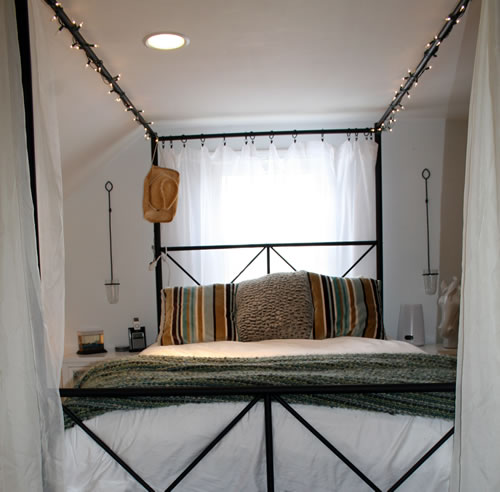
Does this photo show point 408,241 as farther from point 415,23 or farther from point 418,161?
point 415,23

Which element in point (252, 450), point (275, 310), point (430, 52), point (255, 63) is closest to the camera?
point (252, 450)

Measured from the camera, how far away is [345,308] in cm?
306

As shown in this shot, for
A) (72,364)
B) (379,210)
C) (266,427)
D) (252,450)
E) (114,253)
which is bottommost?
(72,364)

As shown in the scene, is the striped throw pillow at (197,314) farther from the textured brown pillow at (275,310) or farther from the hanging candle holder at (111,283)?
the hanging candle holder at (111,283)

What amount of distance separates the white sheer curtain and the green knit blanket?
0.37 m

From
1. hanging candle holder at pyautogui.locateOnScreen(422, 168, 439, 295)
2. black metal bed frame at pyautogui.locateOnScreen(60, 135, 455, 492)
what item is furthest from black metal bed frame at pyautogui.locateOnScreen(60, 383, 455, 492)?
hanging candle holder at pyautogui.locateOnScreen(422, 168, 439, 295)

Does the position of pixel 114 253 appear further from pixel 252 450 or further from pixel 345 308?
pixel 252 450

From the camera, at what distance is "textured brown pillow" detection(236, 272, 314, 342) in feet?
9.55

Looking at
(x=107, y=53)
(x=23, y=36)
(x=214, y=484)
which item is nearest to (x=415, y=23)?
(x=107, y=53)

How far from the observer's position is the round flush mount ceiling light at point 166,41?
215cm

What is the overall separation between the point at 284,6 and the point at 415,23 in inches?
Result: 23.3

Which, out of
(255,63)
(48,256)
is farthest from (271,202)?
(48,256)

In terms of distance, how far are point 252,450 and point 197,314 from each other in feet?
4.99

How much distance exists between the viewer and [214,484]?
1.57 meters
